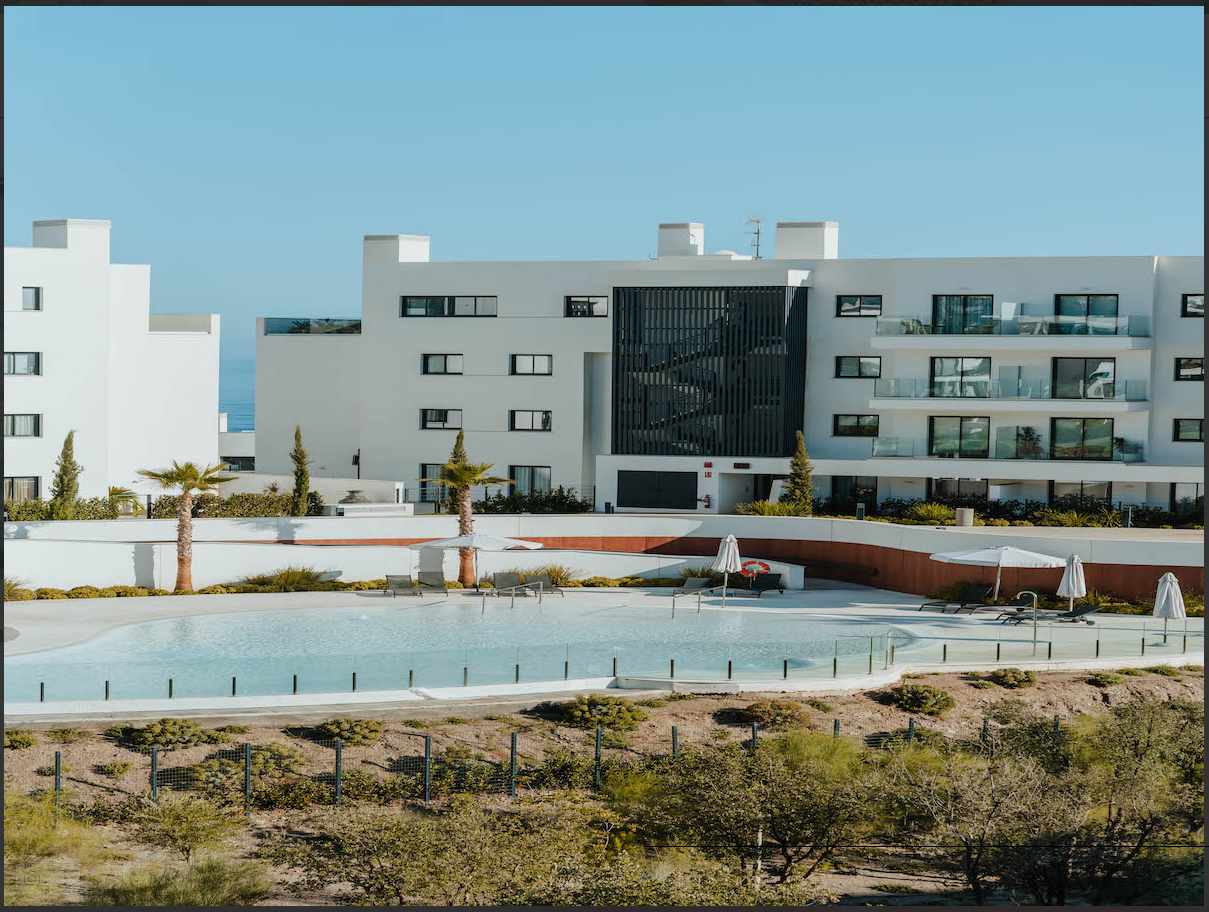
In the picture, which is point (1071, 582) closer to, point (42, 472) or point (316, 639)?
point (316, 639)

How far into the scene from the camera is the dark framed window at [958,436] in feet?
137

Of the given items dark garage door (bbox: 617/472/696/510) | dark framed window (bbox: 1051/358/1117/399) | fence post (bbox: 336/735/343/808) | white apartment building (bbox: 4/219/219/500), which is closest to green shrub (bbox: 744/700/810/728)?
fence post (bbox: 336/735/343/808)

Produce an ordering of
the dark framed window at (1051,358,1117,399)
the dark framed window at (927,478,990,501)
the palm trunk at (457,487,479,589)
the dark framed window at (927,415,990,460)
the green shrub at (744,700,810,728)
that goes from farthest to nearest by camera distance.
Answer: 1. the dark framed window at (927,478,990,501)
2. the dark framed window at (927,415,990,460)
3. the dark framed window at (1051,358,1117,399)
4. the palm trunk at (457,487,479,589)
5. the green shrub at (744,700,810,728)

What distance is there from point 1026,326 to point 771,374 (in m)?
8.25

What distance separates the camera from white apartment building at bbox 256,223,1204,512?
134 feet

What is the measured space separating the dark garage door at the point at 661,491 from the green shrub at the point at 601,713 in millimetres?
19492

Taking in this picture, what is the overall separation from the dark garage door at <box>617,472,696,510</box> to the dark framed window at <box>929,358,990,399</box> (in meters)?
8.51

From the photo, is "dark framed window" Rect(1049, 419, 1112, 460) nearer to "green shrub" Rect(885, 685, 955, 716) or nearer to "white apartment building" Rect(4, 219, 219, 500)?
"green shrub" Rect(885, 685, 955, 716)

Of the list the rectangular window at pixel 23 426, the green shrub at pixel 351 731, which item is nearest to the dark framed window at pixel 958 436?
the green shrub at pixel 351 731

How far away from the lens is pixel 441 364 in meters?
46.2

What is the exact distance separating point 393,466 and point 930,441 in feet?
61.4

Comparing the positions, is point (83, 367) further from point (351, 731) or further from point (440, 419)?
point (351, 731)

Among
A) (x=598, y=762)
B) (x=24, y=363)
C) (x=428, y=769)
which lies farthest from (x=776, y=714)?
(x=24, y=363)

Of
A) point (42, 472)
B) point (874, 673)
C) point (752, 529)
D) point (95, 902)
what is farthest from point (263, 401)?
point (95, 902)
